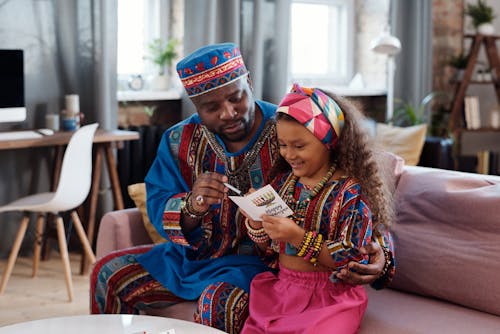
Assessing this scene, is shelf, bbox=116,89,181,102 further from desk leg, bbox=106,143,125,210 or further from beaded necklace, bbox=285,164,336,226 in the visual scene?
beaded necklace, bbox=285,164,336,226

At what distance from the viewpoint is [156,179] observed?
2393 mm

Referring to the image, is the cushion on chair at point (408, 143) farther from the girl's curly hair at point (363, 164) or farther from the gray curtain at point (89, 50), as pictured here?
the girl's curly hair at point (363, 164)

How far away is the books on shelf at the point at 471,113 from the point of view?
6277 mm

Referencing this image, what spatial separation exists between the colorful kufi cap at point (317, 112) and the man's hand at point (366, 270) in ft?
0.99

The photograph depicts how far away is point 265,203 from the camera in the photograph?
196 centimetres

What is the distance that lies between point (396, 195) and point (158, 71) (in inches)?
116

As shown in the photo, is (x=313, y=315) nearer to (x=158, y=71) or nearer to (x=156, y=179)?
(x=156, y=179)

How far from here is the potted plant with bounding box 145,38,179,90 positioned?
494 centimetres

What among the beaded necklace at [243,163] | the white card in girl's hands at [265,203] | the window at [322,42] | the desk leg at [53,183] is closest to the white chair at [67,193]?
the desk leg at [53,183]

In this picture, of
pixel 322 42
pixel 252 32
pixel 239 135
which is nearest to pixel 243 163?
pixel 239 135

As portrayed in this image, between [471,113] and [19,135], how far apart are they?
3.82 meters

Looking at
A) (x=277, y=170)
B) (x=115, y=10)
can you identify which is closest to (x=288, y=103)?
(x=277, y=170)

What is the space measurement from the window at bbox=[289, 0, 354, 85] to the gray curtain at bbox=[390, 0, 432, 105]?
43cm

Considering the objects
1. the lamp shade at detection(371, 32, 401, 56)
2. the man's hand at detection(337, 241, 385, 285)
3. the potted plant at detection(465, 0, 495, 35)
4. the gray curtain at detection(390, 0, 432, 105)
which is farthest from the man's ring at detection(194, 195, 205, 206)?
the potted plant at detection(465, 0, 495, 35)
